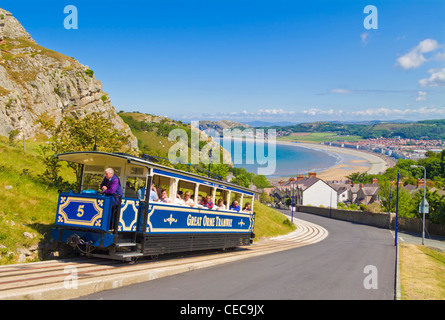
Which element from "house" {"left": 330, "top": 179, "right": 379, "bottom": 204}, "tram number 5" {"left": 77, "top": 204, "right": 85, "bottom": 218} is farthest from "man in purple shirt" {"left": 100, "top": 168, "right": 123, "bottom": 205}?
"house" {"left": 330, "top": 179, "right": 379, "bottom": 204}

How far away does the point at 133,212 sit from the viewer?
12.2m

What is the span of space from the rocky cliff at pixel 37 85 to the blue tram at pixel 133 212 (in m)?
42.5

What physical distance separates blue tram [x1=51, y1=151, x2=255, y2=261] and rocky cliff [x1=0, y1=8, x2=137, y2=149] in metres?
42.5

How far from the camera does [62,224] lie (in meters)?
11.8

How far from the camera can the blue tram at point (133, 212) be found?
37.6 ft

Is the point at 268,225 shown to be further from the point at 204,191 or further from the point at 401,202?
the point at 401,202

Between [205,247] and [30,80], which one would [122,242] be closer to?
[205,247]

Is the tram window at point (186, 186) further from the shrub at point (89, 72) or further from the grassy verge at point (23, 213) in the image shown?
the shrub at point (89, 72)

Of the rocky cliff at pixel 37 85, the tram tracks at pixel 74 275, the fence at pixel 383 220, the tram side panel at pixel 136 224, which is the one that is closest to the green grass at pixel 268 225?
the tram side panel at pixel 136 224

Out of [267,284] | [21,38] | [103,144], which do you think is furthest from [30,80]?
[267,284]

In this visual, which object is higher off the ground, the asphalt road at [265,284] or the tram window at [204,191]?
the tram window at [204,191]

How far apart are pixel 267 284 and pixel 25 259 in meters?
7.17

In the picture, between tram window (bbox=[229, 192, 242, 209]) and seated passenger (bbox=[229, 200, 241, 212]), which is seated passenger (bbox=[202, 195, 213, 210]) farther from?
seated passenger (bbox=[229, 200, 241, 212])
